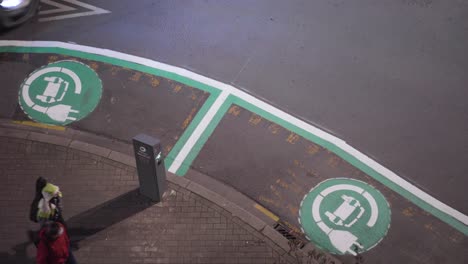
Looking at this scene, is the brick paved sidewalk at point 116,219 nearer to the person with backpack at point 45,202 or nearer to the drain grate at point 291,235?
the drain grate at point 291,235

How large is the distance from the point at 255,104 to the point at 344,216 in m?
3.01

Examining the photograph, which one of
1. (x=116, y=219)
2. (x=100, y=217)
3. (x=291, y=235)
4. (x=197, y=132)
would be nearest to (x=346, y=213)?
(x=291, y=235)

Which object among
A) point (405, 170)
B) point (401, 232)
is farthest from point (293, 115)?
point (401, 232)

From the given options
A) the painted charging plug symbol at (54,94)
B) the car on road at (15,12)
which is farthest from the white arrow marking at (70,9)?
the painted charging plug symbol at (54,94)

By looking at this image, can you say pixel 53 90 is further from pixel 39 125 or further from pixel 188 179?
pixel 188 179

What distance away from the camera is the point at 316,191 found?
1066 cm

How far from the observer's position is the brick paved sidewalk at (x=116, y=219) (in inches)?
376

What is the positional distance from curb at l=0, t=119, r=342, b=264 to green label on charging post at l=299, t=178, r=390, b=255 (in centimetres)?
35

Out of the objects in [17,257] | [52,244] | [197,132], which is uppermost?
[197,132]

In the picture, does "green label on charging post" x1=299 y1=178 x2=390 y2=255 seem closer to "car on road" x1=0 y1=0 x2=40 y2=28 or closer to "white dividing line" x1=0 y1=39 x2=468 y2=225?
"white dividing line" x1=0 y1=39 x2=468 y2=225

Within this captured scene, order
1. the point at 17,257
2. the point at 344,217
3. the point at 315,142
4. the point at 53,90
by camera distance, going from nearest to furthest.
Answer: the point at 17,257
the point at 344,217
the point at 315,142
the point at 53,90

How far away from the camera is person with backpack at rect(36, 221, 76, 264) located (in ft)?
26.7

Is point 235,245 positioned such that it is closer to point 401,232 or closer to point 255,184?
point 255,184

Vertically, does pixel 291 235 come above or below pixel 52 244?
above
